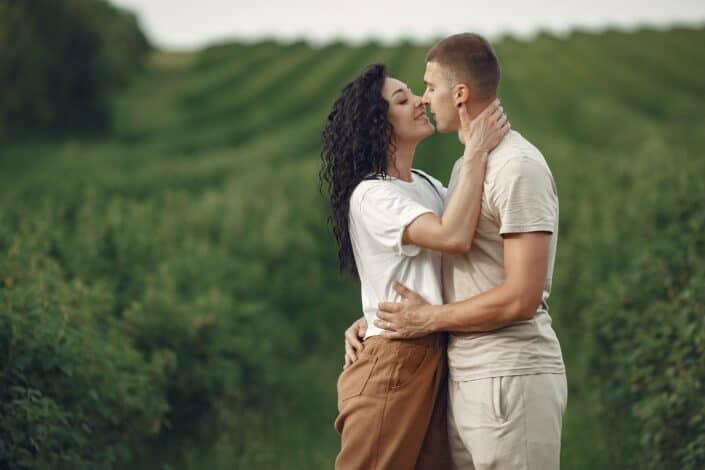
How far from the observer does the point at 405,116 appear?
3.60 meters

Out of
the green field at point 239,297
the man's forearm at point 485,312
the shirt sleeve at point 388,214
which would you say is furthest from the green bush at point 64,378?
the man's forearm at point 485,312

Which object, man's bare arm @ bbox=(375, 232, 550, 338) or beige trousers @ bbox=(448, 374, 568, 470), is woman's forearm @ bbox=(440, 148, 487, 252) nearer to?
man's bare arm @ bbox=(375, 232, 550, 338)

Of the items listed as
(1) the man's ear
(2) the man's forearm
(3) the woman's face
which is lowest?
(2) the man's forearm

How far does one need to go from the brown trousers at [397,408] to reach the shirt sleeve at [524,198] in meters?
0.60

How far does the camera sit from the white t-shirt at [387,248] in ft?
10.8

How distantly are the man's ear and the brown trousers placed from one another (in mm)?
924

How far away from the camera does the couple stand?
3.15m

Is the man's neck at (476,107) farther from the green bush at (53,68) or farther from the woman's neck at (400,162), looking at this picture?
the green bush at (53,68)

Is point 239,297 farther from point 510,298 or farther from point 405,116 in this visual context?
point 510,298

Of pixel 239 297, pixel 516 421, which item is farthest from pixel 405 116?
pixel 239 297

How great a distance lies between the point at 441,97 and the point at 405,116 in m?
0.24

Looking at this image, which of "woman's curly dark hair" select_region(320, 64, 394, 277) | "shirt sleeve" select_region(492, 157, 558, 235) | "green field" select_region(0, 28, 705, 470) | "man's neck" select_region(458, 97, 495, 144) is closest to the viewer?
"shirt sleeve" select_region(492, 157, 558, 235)

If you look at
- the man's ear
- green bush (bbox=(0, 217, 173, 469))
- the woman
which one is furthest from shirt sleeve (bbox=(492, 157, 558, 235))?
green bush (bbox=(0, 217, 173, 469))

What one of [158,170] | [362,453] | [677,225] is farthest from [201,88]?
A: [362,453]
